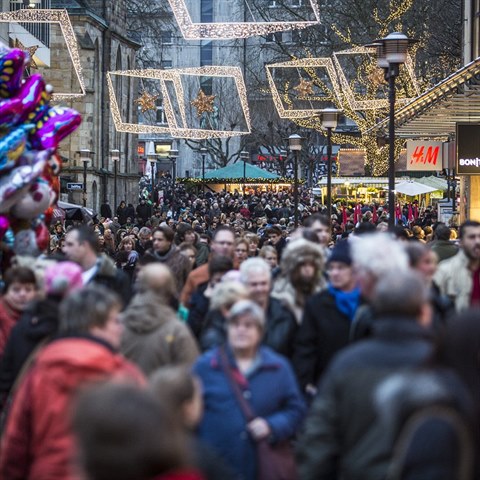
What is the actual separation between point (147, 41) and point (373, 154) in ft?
119

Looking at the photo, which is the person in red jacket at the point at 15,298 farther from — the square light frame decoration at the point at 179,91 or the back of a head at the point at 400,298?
the square light frame decoration at the point at 179,91

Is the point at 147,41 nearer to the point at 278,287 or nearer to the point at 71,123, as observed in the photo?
the point at 71,123

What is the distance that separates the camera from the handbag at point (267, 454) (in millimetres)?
7121

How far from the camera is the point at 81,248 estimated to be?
1085 cm

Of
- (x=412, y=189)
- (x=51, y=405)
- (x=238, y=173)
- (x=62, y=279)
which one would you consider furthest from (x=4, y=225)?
(x=238, y=173)

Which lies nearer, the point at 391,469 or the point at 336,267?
the point at 391,469

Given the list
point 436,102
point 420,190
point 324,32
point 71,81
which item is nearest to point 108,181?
point 71,81

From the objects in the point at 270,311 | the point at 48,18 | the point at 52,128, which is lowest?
the point at 270,311

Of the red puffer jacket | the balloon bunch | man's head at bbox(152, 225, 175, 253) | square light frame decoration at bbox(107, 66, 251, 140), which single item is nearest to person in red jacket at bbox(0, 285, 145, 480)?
the red puffer jacket

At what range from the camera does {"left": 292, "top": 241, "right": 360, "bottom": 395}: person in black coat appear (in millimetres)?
9016

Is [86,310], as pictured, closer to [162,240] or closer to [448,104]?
[162,240]

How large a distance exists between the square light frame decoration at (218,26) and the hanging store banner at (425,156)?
24.0ft

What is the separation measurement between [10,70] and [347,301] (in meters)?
7.54

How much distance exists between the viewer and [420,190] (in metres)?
48.8
